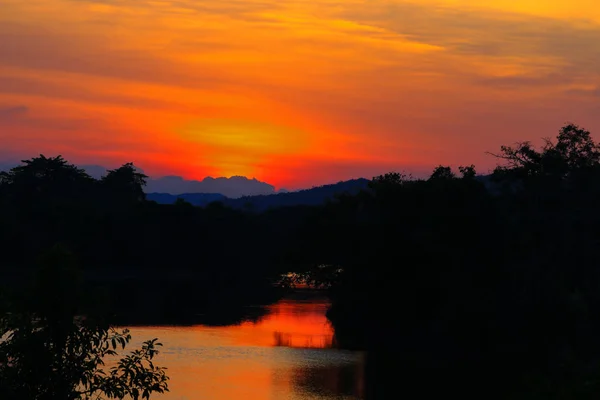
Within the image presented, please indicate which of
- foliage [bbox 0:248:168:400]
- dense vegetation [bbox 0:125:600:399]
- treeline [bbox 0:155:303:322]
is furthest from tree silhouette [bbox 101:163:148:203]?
foliage [bbox 0:248:168:400]

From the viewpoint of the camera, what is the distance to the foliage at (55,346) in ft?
53.6

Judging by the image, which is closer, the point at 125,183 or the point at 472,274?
the point at 472,274

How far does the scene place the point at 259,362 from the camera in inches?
1836

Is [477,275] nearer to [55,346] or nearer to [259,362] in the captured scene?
[259,362]

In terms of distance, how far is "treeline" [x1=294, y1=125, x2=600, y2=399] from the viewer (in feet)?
155

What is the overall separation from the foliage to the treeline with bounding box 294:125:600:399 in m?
25.0

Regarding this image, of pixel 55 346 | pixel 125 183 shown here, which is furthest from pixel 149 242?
pixel 55 346

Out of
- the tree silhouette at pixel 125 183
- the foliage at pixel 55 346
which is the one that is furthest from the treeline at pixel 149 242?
the foliage at pixel 55 346

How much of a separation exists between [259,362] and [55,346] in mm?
30408

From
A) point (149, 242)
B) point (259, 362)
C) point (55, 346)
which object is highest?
point (149, 242)

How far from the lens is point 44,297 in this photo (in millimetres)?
17203

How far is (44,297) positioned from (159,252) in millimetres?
113704

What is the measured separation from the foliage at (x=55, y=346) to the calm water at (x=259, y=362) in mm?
19894

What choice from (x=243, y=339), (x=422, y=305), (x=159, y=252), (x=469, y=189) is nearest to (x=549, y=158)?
(x=469, y=189)
